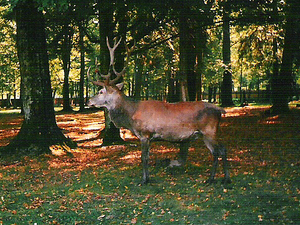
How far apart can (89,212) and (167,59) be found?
17.7 metres

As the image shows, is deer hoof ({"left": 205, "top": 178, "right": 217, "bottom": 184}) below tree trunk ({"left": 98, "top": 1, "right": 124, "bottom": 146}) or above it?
below

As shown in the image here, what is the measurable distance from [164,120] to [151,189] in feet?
5.07

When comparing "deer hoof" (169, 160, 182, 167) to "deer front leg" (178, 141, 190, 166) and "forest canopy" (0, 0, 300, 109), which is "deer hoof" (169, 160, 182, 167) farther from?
"forest canopy" (0, 0, 300, 109)

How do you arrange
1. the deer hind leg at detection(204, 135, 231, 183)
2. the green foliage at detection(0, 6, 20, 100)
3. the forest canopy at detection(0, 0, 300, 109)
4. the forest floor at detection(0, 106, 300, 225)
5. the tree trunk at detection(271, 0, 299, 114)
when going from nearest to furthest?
the forest floor at detection(0, 106, 300, 225)
the deer hind leg at detection(204, 135, 231, 183)
the forest canopy at detection(0, 0, 300, 109)
the tree trunk at detection(271, 0, 299, 114)
the green foliage at detection(0, 6, 20, 100)

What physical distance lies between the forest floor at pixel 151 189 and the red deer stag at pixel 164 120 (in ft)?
2.38

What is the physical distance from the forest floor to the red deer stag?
28.6 inches

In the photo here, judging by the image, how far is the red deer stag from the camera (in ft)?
25.9

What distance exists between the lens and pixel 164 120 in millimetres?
8156

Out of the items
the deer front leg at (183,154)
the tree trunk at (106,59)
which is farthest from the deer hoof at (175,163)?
the tree trunk at (106,59)

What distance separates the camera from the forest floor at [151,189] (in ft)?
20.9

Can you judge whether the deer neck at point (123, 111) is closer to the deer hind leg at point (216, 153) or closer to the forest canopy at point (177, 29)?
the deer hind leg at point (216, 153)

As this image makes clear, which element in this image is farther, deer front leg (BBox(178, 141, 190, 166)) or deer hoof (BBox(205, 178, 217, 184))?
deer front leg (BBox(178, 141, 190, 166))

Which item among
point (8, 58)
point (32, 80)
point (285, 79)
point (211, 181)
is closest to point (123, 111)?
point (211, 181)

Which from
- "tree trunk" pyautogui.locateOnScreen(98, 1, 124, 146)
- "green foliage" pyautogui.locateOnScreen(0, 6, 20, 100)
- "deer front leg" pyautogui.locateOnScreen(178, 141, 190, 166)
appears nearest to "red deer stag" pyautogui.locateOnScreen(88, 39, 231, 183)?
"deer front leg" pyautogui.locateOnScreen(178, 141, 190, 166)
